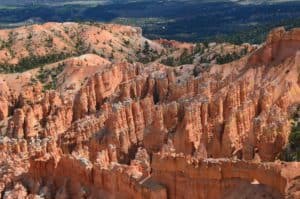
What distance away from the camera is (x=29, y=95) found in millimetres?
83500

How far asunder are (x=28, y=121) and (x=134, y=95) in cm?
1235

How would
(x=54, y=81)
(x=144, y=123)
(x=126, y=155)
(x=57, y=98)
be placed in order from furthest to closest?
(x=54, y=81) → (x=57, y=98) → (x=144, y=123) → (x=126, y=155)

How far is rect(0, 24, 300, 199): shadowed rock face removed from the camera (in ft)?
113

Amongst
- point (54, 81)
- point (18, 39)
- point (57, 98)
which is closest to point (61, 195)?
point (57, 98)

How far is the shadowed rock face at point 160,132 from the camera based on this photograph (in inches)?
1357

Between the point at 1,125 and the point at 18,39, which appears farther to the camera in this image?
the point at 18,39

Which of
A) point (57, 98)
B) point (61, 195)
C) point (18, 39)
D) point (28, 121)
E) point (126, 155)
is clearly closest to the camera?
point (61, 195)

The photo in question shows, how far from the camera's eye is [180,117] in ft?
190

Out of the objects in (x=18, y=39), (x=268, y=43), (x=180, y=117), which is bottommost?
(x=18, y=39)

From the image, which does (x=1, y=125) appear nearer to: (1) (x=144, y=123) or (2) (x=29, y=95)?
(2) (x=29, y=95)

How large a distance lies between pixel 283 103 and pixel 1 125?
3579 cm

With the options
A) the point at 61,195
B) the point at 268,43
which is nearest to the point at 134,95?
the point at 268,43

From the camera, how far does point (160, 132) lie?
55562mm

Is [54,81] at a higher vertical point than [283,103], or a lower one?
lower
